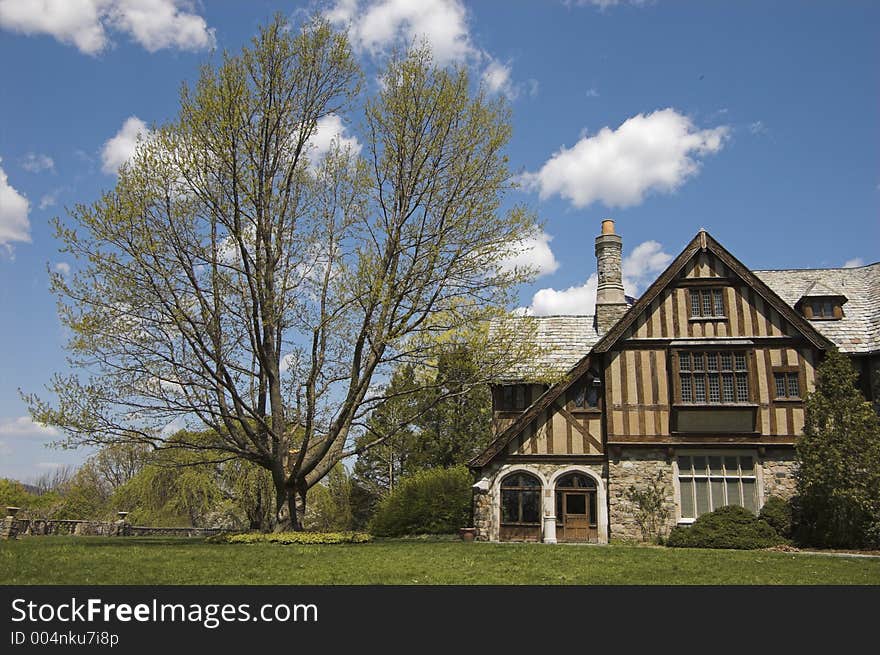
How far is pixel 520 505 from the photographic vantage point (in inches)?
889

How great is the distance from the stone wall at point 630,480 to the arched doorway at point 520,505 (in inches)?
89.4

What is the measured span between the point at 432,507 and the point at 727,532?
1248 centimetres

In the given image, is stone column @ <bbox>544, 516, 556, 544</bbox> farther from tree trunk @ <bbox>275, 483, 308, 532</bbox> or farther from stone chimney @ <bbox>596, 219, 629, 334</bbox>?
stone chimney @ <bbox>596, 219, 629, 334</bbox>

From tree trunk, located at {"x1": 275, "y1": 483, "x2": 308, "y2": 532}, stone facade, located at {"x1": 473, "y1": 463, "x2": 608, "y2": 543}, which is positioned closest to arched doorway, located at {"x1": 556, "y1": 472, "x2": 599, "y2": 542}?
stone facade, located at {"x1": 473, "y1": 463, "x2": 608, "y2": 543}

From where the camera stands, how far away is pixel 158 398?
18266mm

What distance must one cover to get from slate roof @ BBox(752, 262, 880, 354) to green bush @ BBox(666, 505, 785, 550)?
6599 mm

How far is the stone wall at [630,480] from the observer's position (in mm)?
21750

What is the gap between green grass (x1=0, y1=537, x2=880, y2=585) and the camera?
1088cm

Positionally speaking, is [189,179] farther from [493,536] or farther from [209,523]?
[209,523]

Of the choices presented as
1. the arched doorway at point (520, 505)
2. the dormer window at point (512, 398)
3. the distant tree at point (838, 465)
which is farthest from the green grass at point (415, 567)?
the dormer window at point (512, 398)

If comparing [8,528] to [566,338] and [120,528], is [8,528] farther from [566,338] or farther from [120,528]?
[566,338]

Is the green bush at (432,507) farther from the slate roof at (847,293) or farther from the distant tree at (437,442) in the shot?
the slate roof at (847,293)
